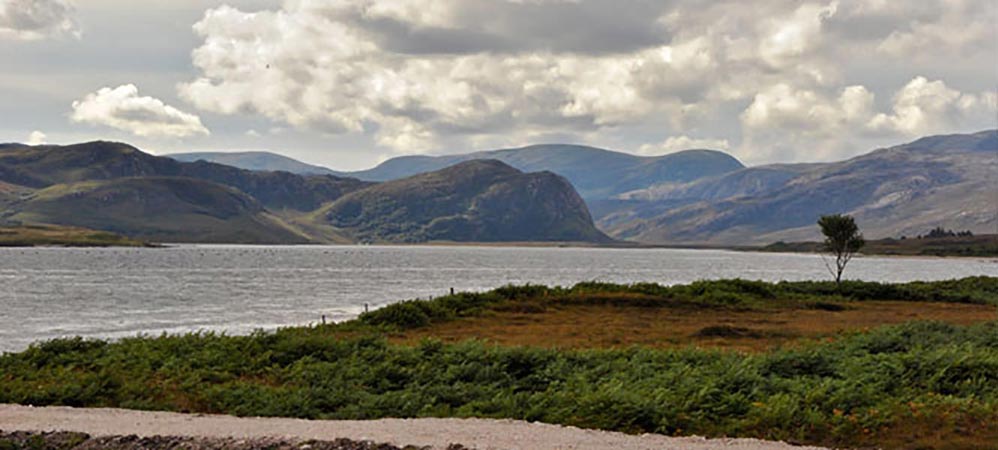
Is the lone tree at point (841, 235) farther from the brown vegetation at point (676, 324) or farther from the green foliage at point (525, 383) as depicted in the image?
the green foliage at point (525, 383)

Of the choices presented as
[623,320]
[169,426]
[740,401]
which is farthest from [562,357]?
[623,320]

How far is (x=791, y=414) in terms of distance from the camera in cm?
2366

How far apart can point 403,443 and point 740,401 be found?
1088cm

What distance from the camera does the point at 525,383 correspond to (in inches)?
1236

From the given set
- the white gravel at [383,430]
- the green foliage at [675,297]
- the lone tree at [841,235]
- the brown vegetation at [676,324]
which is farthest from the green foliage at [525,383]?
the lone tree at [841,235]

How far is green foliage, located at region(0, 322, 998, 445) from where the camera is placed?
2419 centimetres

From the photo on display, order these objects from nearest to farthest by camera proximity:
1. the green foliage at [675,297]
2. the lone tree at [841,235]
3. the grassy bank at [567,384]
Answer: the grassy bank at [567,384] < the green foliage at [675,297] < the lone tree at [841,235]

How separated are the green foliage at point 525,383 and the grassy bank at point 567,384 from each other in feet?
0.22

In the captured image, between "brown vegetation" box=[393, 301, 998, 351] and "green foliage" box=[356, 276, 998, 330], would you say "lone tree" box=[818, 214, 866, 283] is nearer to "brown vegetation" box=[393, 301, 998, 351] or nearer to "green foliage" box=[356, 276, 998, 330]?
"green foliage" box=[356, 276, 998, 330]

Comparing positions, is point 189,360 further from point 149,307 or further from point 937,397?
point 149,307

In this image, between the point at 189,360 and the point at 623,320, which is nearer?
the point at 189,360

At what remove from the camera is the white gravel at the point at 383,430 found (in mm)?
20656

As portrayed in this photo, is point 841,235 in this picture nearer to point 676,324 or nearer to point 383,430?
point 676,324

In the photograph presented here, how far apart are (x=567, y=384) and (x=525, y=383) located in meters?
2.52
